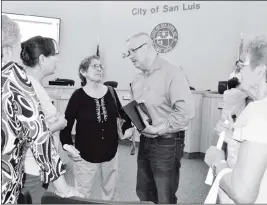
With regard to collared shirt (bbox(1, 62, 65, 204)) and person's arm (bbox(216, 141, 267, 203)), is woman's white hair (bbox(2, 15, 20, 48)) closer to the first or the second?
collared shirt (bbox(1, 62, 65, 204))

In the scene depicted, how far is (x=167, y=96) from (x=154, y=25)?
5860 millimetres

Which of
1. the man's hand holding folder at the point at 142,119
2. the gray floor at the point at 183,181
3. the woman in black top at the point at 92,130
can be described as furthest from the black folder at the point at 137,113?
the gray floor at the point at 183,181

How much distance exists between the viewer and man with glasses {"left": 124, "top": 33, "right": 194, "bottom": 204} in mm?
2234

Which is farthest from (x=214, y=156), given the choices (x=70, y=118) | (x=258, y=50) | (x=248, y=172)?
(x=70, y=118)

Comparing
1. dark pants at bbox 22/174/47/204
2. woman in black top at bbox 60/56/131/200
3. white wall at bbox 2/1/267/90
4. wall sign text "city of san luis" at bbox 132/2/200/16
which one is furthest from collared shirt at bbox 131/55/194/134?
wall sign text "city of san luis" at bbox 132/2/200/16

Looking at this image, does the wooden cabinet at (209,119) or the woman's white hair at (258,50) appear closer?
the woman's white hair at (258,50)

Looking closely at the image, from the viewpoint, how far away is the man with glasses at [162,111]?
2.23 meters

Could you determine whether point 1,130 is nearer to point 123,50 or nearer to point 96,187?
point 96,187

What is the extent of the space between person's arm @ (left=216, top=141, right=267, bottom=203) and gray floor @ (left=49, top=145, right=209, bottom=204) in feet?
8.26

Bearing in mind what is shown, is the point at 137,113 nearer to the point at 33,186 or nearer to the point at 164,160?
the point at 164,160

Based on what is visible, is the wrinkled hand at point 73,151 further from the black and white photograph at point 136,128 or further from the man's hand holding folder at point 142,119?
the man's hand holding folder at point 142,119

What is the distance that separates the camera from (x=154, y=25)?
7906 mm

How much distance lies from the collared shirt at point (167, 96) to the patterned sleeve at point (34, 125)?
111 cm

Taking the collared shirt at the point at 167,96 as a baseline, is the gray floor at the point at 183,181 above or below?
below
